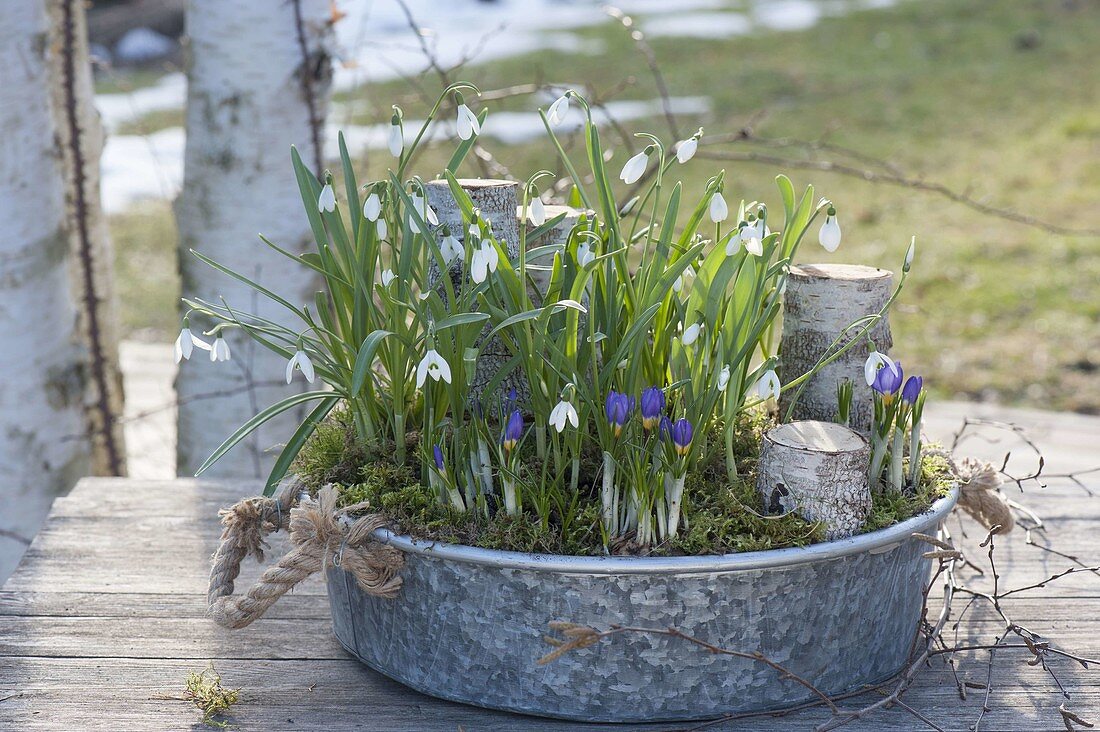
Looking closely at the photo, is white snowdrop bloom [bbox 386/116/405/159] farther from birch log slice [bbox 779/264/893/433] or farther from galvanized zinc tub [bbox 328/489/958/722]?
birch log slice [bbox 779/264/893/433]

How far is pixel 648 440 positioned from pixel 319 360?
15.0 inches

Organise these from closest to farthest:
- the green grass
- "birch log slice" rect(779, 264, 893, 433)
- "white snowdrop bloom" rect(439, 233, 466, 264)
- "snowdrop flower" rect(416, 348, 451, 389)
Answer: "snowdrop flower" rect(416, 348, 451, 389) → "white snowdrop bloom" rect(439, 233, 466, 264) → "birch log slice" rect(779, 264, 893, 433) → the green grass

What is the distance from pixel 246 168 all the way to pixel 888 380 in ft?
4.53

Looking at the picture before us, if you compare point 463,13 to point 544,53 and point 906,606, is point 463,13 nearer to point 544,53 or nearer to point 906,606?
point 544,53

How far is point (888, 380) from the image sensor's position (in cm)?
112

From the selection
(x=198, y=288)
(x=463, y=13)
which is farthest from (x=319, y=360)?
(x=463, y=13)

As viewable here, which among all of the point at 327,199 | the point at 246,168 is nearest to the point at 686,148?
the point at 327,199

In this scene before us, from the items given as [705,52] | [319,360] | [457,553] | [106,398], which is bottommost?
[106,398]

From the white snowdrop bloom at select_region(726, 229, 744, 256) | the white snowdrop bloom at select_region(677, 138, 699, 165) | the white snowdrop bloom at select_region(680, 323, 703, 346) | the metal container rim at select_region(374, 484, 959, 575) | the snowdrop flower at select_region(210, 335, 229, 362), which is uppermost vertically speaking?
the white snowdrop bloom at select_region(677, 138, 699, 165)

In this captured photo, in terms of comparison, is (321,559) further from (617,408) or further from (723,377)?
(723,377)

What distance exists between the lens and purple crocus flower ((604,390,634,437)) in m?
1.04

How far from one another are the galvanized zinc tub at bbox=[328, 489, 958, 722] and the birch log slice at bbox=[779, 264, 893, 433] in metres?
0.20

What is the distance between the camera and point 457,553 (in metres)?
1.05

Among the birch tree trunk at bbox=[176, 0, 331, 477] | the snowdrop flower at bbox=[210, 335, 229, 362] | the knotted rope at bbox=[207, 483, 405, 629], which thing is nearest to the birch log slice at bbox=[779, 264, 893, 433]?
the knotted rope at bbox=[207, 483, 405, 629]
